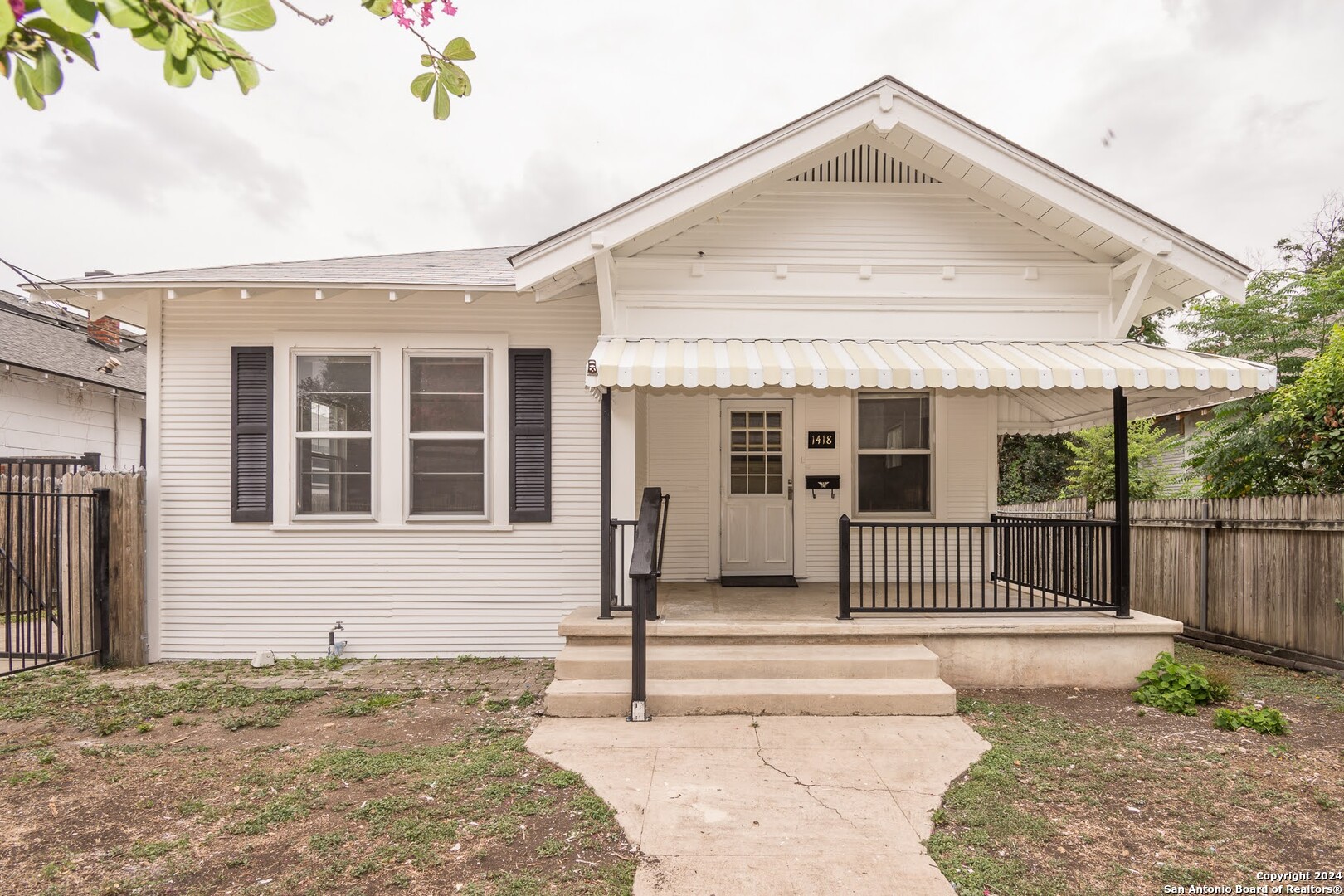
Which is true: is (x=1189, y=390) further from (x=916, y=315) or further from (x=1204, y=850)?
(x=1204, y=850)

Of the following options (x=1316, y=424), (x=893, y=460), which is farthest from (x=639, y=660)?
(x=1316, y=424)

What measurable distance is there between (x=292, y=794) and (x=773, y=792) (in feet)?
8.27

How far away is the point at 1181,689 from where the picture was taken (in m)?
5.13

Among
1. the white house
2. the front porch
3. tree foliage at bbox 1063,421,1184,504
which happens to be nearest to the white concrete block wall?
the white house

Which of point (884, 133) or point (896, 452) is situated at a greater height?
point (884, 133)

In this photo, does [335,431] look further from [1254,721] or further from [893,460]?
[1254,721]

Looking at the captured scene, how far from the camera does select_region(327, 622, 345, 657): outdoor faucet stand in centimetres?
652

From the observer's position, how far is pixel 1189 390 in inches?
223

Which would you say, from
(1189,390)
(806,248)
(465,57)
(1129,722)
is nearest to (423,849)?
(465,57)

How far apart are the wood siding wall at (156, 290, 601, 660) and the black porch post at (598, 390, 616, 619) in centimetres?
106

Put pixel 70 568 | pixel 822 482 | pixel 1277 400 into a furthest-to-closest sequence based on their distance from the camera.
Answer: pixel 822 482, pixel 1277 400, pixel 70 568

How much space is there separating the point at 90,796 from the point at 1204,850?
5490mm

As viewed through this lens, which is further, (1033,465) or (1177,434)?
(1033,465)

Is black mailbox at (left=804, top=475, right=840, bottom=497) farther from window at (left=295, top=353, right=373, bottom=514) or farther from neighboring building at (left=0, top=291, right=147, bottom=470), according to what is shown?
neighboring building at (left=0, top=291, right=147, bottom=470)
